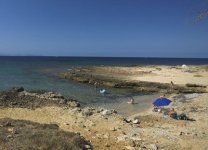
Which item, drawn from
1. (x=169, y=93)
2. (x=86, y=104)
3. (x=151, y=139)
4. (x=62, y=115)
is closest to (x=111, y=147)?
(x=151, y=139)

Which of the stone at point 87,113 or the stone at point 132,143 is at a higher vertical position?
the stone at point 87,113

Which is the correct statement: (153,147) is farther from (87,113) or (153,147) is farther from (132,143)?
(87,113)

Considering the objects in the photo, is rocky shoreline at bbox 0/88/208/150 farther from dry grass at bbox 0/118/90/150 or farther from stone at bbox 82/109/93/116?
dry grass at bbox 0/118/90/150

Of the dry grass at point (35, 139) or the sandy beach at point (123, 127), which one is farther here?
the sandy beach at point (123, 127)

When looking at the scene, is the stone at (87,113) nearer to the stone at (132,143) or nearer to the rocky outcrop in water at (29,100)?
the rocky outcrop in water at (29,100)

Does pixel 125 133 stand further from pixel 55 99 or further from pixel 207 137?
pixel 55 99

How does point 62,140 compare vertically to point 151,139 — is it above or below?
above

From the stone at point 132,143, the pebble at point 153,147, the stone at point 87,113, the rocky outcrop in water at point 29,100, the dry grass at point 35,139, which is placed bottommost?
the pebble at point 153,147

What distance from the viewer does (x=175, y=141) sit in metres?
16.1

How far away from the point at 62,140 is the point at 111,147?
299 cm

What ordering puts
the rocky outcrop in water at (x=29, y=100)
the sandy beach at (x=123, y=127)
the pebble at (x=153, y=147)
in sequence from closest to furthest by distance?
the pebble at (x=153, y=147) < the sandy beach at (x=123, y=127) < the rocky outcrop in water at (x=29, y=100)

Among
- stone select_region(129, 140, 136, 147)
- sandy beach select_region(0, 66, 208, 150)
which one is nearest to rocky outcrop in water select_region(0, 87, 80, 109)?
sandy beach select_region(0, 66, 208, 150)

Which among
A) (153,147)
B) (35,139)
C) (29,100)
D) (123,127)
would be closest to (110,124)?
(123,127)

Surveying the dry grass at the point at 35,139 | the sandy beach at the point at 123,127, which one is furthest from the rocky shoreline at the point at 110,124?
the dry grass at the point at 35,139
